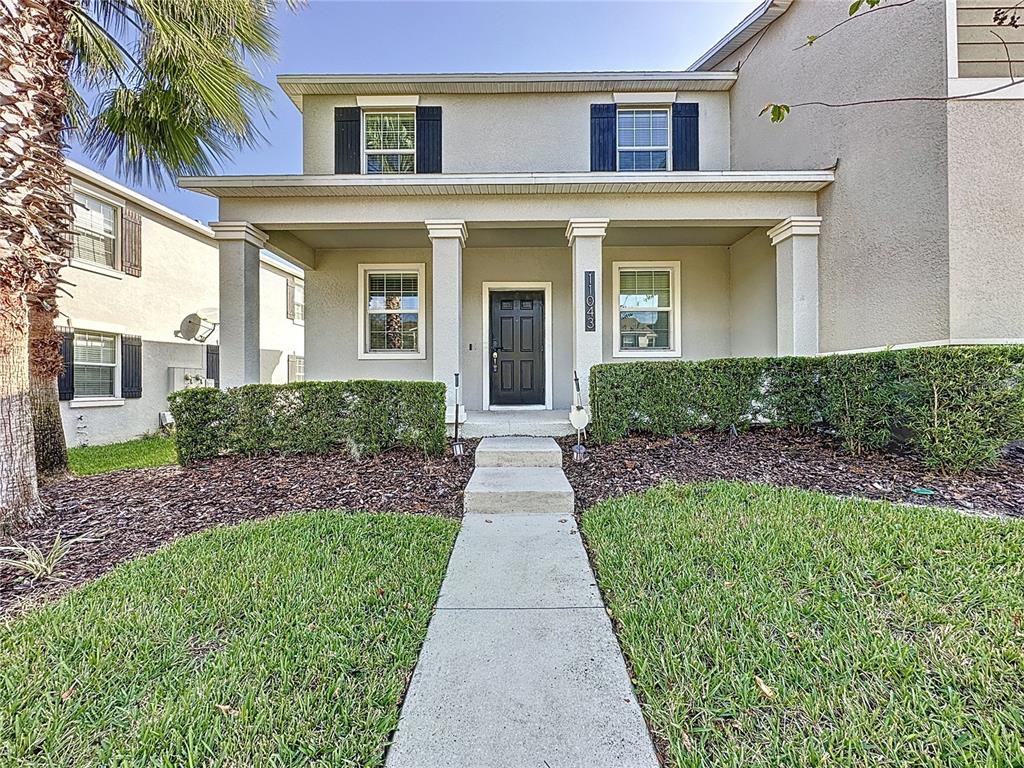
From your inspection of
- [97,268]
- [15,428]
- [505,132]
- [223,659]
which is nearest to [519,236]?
[505,132]

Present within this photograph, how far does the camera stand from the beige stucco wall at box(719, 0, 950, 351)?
17.2 ft

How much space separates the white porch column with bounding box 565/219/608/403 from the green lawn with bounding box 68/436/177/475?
593 cm

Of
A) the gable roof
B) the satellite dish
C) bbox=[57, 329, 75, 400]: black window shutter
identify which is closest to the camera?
the gable roof

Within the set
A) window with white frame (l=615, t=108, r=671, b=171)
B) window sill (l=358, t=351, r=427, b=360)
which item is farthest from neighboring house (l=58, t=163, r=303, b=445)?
window with white frame (l=615, t=108, r=671, b=171)

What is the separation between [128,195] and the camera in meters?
9.59

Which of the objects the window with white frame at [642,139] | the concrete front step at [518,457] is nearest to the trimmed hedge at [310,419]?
the concrete front step at [518,457]

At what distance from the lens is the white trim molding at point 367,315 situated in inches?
343

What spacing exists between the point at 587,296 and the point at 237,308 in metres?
4.89

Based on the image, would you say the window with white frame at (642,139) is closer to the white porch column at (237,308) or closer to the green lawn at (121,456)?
the white porch column at (237,308)

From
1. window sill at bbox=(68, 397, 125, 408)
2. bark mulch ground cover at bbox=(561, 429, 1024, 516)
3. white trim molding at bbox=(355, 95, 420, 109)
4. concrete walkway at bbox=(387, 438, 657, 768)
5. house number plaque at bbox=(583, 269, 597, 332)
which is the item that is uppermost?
white trim molding at bbox=(355, 95, 420, 109)

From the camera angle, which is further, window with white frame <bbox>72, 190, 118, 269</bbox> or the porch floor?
window with white frame <bbox>72, 190, 118, 269</bbox>

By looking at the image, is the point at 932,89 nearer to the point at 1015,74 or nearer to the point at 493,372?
the point at 1015,74

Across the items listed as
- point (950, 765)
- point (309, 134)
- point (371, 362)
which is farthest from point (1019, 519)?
point (309, 134)

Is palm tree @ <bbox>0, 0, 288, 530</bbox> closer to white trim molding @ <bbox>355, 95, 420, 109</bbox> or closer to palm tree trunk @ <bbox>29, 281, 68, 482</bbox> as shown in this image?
palm tree trunk @ <bbox>29, 281, 68, 482</bbox>
